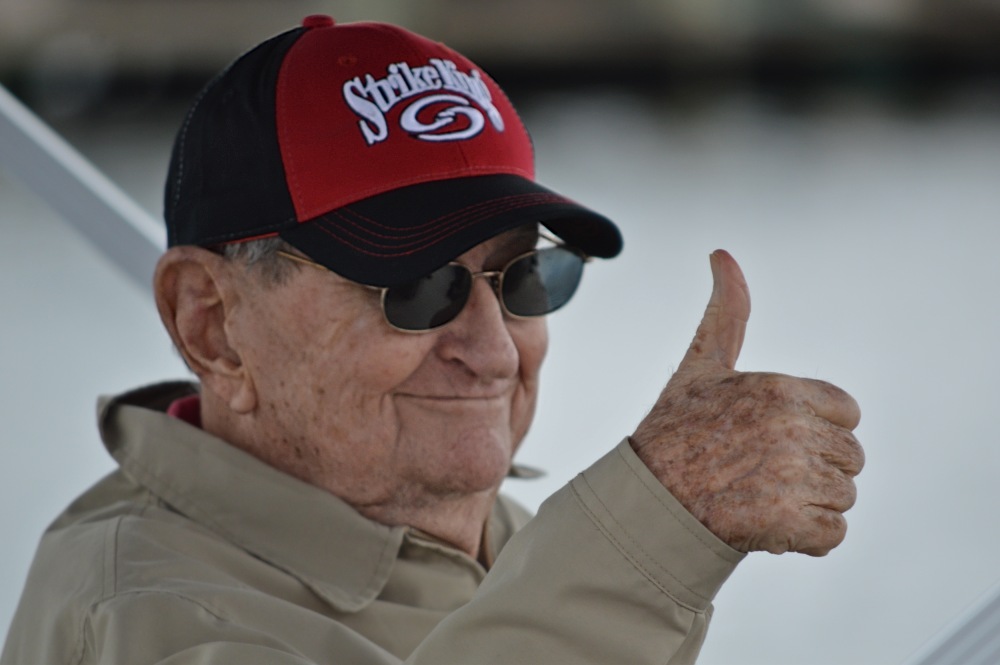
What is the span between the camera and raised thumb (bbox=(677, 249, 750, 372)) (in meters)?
1.15

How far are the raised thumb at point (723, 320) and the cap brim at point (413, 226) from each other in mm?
382

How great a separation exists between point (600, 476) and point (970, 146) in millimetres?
10234

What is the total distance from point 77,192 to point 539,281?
1116 millimetres

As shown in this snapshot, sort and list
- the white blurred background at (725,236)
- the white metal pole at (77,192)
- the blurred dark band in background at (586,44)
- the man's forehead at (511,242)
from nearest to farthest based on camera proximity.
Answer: the man's forehead at (511,242) → the white metal pole at (77,192) → the white blurred background at (725,236) → the blurred dark band in background at (586,44)

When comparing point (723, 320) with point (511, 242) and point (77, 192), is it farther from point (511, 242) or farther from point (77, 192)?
point (77, 192)

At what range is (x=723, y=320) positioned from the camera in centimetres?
116

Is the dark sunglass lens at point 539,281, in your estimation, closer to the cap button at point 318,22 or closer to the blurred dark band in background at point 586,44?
the cap button at point 318,22

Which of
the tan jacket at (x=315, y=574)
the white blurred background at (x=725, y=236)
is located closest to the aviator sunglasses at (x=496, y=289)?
the tan jacket at (x=315, y=574)

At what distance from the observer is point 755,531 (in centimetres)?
108

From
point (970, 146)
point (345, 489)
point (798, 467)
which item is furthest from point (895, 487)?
point (970, 146)

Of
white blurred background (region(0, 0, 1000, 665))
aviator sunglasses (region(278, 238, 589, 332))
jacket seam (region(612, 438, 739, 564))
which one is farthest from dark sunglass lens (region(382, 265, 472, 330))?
white blurred background (region(0, 0, 1000, 665))

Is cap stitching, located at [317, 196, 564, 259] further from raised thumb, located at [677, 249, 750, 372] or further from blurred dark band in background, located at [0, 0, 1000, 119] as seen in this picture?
blurred dark band in background, located at [0, 0, 1000, 119]

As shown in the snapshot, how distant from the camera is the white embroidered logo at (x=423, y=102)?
1.54 m

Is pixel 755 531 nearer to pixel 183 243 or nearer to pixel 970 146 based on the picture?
pixel 183 243
